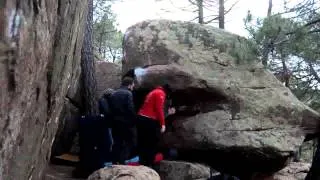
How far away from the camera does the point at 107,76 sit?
1093 cm

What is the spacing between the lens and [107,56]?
20.3 meters

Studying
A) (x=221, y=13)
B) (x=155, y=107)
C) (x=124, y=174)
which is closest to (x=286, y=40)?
(x=155, y=107)

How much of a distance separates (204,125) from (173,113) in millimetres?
660

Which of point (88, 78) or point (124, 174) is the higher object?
point (88, 78)

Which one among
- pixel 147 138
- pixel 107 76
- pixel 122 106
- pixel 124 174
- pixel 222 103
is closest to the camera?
pixel 124 174

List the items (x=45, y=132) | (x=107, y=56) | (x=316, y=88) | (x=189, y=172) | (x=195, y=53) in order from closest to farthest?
(x=45, y=132)
(x=189, y=172)
(x=195, y=53)
(x=316, y=88)
(x=107, y=56)

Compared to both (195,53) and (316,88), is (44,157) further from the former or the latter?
(316,88)

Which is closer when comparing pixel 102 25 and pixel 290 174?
pixel 290 174

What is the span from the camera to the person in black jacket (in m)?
6.96

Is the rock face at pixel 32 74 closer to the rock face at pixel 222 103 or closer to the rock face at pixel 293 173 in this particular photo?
the rock face at pixel 222 103

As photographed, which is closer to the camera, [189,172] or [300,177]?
[189,172]

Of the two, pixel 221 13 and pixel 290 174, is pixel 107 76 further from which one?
pixel 221 13

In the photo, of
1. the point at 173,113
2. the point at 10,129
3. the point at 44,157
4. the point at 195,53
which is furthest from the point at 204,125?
the point at 10,129

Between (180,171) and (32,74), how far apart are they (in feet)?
Result: 16.4
